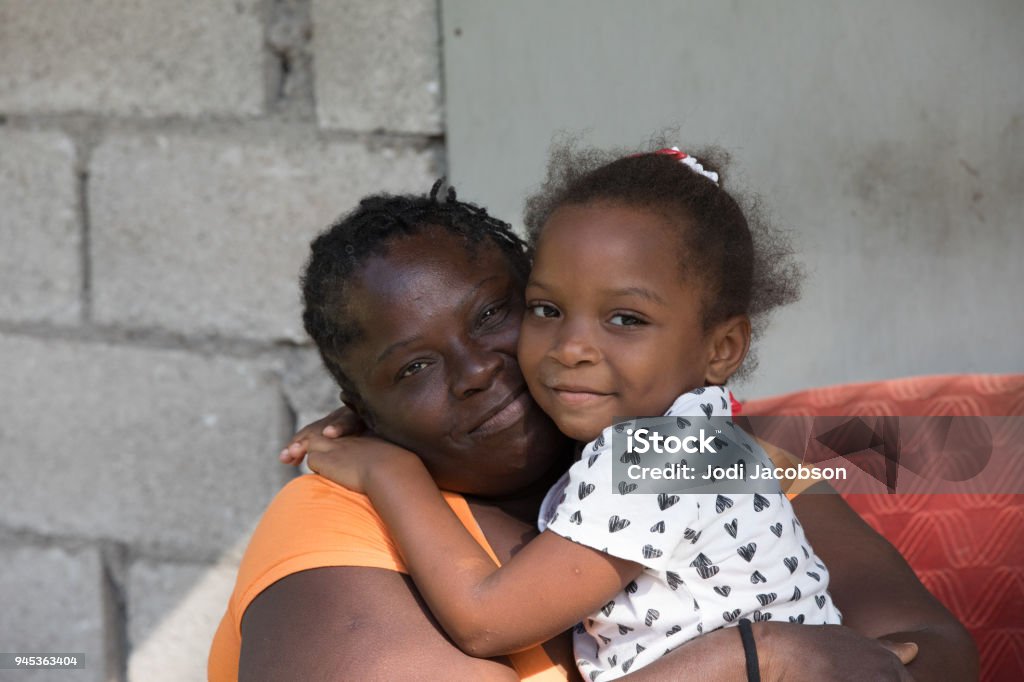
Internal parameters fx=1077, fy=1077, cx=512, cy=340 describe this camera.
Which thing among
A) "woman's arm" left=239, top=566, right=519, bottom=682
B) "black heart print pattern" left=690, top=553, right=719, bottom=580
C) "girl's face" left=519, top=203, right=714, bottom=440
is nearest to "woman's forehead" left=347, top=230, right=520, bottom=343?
"girl's face" left=519, top=203, right=714, bottom=440

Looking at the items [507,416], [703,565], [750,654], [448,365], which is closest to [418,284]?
[448,365]

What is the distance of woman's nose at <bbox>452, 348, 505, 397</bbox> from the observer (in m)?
1.77

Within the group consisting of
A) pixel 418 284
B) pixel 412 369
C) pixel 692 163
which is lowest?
pixel 412 369

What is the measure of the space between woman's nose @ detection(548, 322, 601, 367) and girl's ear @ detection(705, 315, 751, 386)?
235 mm

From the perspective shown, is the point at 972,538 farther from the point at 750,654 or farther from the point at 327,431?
the point at 327,431

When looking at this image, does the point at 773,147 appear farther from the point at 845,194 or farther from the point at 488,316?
the point at 488,316

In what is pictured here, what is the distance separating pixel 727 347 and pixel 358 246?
2.18 feet

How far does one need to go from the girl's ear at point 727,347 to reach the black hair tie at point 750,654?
440mm

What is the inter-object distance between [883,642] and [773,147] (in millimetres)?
1536

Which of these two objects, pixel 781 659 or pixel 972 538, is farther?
pixel 972 538

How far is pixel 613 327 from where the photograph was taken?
1750mm

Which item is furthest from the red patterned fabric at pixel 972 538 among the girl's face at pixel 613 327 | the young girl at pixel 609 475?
the girl's face at pixel 613 327

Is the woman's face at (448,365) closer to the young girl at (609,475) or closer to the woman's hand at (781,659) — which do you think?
the young girl at (609,475)

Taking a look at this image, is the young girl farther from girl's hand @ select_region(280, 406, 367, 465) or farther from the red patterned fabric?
the red patterned fabric
